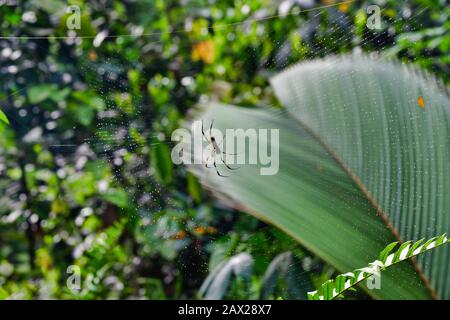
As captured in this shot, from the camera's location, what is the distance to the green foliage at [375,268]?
0.71 m

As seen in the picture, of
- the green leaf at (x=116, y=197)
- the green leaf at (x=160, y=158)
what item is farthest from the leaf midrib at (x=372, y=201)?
the green leaf at (x=116, y=197)

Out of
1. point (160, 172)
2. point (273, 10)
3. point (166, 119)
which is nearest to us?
point (160, 172)

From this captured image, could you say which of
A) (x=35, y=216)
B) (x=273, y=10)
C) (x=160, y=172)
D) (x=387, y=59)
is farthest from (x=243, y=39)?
(x=35, y=216)

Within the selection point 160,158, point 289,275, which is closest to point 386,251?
point 289,275

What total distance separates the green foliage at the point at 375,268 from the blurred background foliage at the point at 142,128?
214mm

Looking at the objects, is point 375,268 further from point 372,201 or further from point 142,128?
point 142,128

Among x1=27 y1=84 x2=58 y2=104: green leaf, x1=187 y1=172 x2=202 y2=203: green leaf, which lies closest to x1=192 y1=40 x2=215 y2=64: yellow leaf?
x1=27 y1=84 x2=58 y2=104: green leaf

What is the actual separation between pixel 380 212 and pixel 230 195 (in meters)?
0.27

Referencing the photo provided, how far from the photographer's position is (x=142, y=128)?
3.79 feet

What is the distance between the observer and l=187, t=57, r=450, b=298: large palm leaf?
35.7 inches

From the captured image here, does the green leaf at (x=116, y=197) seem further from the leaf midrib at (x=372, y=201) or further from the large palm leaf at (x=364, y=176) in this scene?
the leaf midrib at (x=372, y=201)

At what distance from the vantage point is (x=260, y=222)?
1.04 meters

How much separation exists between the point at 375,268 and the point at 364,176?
0.32 metres

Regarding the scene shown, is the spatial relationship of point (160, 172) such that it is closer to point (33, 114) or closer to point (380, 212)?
point (380, 212)
